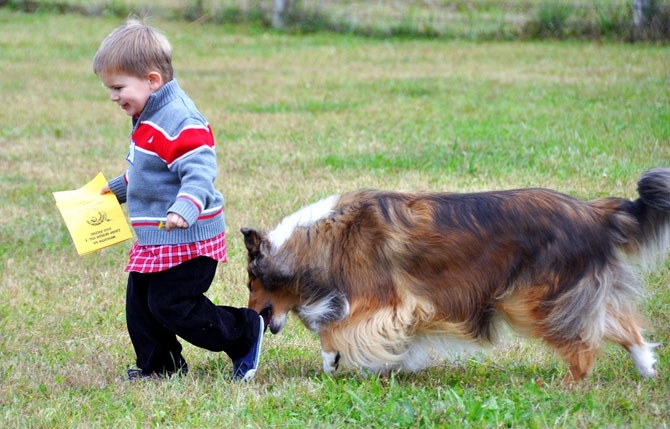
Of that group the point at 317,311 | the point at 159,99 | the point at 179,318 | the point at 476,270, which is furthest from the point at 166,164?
the point at 476,270

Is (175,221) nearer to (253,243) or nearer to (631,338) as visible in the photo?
(253,243)

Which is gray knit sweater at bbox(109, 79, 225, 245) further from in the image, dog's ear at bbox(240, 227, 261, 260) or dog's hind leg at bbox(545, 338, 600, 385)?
dog's hind leg at bbox(545, 338, 600, 385)

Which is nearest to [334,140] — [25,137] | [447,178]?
[447,178]

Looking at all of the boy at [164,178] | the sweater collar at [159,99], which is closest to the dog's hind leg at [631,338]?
the boy at [164,178]

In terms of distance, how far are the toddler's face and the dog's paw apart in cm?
153

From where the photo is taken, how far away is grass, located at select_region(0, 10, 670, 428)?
4.47 metres

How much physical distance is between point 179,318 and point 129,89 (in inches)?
44.1

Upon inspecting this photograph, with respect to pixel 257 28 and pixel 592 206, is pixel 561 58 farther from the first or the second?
pixel 592 206

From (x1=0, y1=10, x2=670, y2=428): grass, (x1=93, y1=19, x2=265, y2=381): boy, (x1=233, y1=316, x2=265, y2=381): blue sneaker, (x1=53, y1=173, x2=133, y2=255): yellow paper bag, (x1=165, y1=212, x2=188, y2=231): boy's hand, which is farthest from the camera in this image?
(x1=233, y1=316, x2=265, y2=381): blue sneaker

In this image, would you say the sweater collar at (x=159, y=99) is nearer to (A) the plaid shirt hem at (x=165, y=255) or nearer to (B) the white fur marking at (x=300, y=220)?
(A) the plaid shirt hem at (x=165, y=255)

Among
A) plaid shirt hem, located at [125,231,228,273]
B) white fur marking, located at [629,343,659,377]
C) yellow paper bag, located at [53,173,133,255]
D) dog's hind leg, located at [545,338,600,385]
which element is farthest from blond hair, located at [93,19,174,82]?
white fur marking, located at [629,343,659,377]

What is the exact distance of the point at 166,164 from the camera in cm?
464

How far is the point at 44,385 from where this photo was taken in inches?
195

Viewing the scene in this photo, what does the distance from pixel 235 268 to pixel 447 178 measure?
2.53 m
